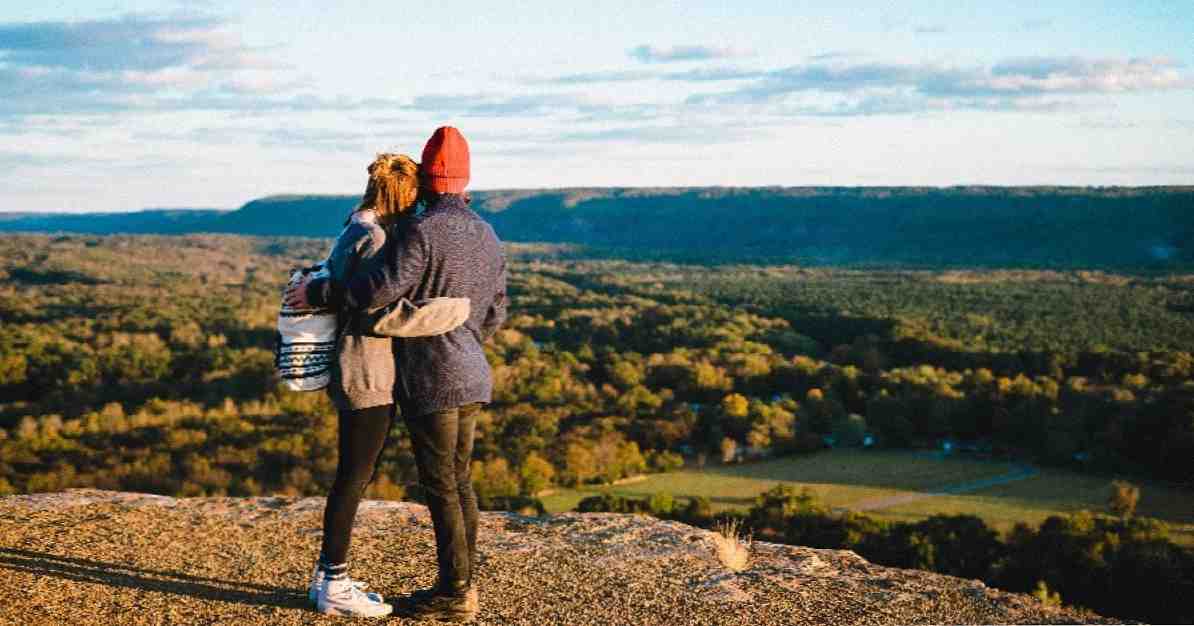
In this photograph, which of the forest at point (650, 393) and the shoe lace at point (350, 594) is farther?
the forest at point (650, 393)

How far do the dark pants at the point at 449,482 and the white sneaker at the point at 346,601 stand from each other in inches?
14.0

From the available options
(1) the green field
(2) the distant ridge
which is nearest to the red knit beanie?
(1) the green field

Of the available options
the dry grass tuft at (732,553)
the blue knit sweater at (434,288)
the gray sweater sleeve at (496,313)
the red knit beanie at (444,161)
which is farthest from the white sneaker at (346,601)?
the dry grass tuft at (732,553)

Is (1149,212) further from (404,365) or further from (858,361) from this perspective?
(404,365)

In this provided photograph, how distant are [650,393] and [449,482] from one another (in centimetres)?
3370

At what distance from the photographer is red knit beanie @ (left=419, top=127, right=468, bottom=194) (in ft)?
16.0

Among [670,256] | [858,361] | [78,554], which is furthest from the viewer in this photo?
[670,256]

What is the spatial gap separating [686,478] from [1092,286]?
245 feet

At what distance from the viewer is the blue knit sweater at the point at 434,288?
4.74 metres

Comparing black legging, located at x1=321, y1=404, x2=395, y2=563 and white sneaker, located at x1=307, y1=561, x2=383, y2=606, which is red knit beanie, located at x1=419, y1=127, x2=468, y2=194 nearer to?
black legging, located at x1=321, y1=404, x2=395, y2=563

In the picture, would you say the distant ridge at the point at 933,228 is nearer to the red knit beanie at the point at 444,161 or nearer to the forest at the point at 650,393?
the forest at the point at 650,393

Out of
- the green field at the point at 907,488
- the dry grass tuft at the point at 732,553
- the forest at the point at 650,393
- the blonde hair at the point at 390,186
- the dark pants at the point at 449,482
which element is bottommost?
the green field at the point at 907,488

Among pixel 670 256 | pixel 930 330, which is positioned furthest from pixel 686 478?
pixel 670 256

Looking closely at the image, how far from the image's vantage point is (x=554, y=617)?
18.8ft
